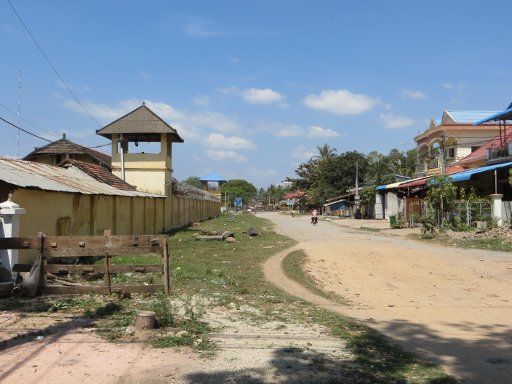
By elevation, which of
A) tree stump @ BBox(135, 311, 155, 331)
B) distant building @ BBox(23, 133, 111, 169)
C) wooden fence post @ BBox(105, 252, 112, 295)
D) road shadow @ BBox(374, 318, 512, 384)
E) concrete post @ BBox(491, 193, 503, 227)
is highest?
distant building @ BBox(23, 133, 111, 169)

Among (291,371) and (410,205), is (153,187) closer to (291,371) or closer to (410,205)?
(410,205)

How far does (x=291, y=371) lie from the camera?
203 inches

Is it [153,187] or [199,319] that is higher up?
[153,187]

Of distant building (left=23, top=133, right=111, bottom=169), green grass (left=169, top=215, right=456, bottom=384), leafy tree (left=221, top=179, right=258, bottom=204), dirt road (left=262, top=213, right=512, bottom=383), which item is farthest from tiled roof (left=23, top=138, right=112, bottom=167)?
leafy tree (left=221, top=179, right=258, bottom=204)

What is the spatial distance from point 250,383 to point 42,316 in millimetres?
3939

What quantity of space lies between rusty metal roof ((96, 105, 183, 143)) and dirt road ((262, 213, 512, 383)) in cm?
1414

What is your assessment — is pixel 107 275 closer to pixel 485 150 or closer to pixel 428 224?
pixel 428 224

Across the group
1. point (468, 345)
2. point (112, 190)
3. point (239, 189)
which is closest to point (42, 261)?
point (468, 345)

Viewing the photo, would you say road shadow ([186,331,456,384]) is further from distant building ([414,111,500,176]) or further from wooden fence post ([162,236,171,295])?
distant building ([414,111,500,176])

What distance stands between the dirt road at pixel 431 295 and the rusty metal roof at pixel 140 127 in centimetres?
1414

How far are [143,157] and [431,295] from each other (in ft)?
75.8

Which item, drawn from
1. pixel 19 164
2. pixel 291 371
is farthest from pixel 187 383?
pixel 19 164

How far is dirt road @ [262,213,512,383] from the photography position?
6516 mm

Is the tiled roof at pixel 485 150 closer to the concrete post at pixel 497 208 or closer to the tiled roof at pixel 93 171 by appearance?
the concrete post at pixel 497 208
